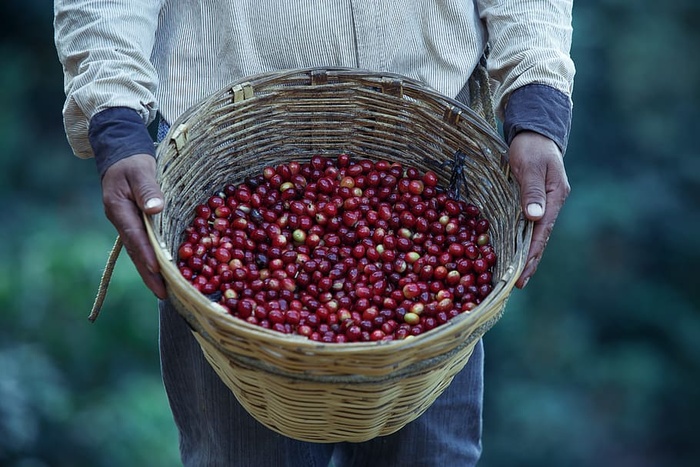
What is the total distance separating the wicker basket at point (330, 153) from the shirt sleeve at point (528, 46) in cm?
13

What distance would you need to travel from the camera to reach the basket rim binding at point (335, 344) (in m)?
1.20

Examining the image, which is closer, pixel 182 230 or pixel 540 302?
pixel 182 230

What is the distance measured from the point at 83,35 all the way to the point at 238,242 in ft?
1.61

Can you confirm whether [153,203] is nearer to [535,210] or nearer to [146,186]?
[146,186]

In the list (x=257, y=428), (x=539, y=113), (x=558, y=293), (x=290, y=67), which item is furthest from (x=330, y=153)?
(x=558, y=293)

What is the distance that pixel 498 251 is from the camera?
159 cm

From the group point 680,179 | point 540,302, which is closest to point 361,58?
point 540,302

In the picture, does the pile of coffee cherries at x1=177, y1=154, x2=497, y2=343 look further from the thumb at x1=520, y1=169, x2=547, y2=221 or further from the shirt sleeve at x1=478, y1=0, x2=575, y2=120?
the shirt sleeve at x1=478, y1=0, x2=575, y2=120

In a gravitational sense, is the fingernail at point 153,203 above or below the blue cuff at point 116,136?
below

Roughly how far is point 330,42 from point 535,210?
1.87ft

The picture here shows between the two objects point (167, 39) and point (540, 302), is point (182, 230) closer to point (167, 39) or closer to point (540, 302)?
point (167, 39)

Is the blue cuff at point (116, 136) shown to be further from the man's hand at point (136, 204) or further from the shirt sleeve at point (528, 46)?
Answer: the shirt sleeve at point (528, 46)

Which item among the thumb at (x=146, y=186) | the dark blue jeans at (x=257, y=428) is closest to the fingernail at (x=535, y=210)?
the dark blue jeans at (x=257, y=428)

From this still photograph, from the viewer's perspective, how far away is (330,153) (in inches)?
71.8
